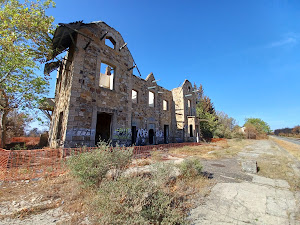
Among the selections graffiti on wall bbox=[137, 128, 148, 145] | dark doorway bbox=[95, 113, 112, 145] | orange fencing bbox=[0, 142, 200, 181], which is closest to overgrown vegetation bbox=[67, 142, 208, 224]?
orange fencing bbox=[0, 142, 200, 181]

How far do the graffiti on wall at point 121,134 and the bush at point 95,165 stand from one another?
5.21 meters

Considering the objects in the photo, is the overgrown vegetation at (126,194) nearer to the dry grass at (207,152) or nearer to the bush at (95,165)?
the bush at (95,165)

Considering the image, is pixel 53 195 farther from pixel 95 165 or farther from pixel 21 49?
pixel 21 49

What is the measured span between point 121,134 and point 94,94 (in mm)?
3059

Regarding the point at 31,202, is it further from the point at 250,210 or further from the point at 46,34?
the point at 46,34

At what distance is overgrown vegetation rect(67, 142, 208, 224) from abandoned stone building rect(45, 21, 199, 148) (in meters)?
2.49

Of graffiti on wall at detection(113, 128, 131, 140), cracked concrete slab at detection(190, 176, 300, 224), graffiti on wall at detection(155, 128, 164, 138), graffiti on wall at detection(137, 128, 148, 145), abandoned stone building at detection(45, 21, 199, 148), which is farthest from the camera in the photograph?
graffiti on wall at detection(155, 128, 164, 138)

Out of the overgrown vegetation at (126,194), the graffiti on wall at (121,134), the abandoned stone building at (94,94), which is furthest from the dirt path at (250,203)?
the graffiti on wall at (121,134)

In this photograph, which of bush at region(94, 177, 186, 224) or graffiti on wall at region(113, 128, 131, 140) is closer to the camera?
bush at region(94, 177, 186, 224)

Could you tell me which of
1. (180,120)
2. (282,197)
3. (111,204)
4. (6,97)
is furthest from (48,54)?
(180,120)

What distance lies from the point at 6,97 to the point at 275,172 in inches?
545

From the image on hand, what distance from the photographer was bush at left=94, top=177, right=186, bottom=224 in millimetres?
1997

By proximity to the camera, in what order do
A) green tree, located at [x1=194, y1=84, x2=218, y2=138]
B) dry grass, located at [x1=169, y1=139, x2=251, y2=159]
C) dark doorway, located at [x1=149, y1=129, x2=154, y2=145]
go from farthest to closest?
1. green tree, located at [x1=194, y1=84, x2=218, y2=138]
2. dark doorway, located at [x1=149, y1=129, x2=154, y2=145]
3. dry grass, located at [x1=169, y1=139, x2=251, y2=159]

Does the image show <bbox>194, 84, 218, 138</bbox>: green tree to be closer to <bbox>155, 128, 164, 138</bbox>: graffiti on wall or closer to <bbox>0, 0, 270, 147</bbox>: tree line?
<bbox>155, 128, 164, 138</bbox>: graffiti on wall
